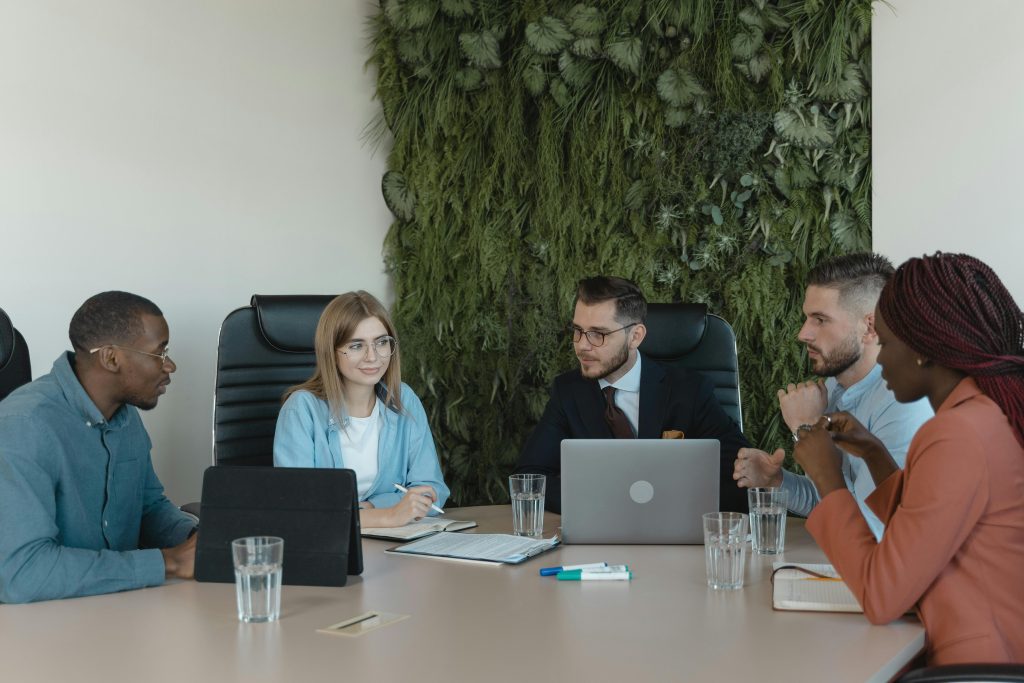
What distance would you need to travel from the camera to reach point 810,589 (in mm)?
1775

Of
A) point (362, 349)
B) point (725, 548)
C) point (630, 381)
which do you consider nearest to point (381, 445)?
point (362, 349)

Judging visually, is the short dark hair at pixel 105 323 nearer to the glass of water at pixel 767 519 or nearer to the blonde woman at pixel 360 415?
the blonde woman at pixel 360 415

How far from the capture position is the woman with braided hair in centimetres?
152

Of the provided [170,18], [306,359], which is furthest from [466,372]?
[170,18]

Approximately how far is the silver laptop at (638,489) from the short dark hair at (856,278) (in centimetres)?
71

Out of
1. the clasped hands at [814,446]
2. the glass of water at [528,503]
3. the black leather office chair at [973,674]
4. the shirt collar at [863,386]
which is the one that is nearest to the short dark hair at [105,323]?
the glass of water at [528,503]

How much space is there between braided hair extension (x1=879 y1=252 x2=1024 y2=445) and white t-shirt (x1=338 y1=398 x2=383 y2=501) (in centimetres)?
156

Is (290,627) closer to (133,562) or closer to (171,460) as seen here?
(133,562)

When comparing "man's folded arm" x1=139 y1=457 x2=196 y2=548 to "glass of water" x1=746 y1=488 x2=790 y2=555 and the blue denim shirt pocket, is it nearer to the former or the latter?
the blue denim shirt pocket

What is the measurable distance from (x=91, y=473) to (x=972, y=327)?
1.68 m

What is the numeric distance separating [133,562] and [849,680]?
48.5 inches

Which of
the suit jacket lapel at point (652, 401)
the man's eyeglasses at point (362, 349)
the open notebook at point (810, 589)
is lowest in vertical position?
the open notebook at point (810, 589)

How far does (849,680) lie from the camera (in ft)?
4.51

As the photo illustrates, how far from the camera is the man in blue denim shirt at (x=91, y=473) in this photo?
5.76ft
